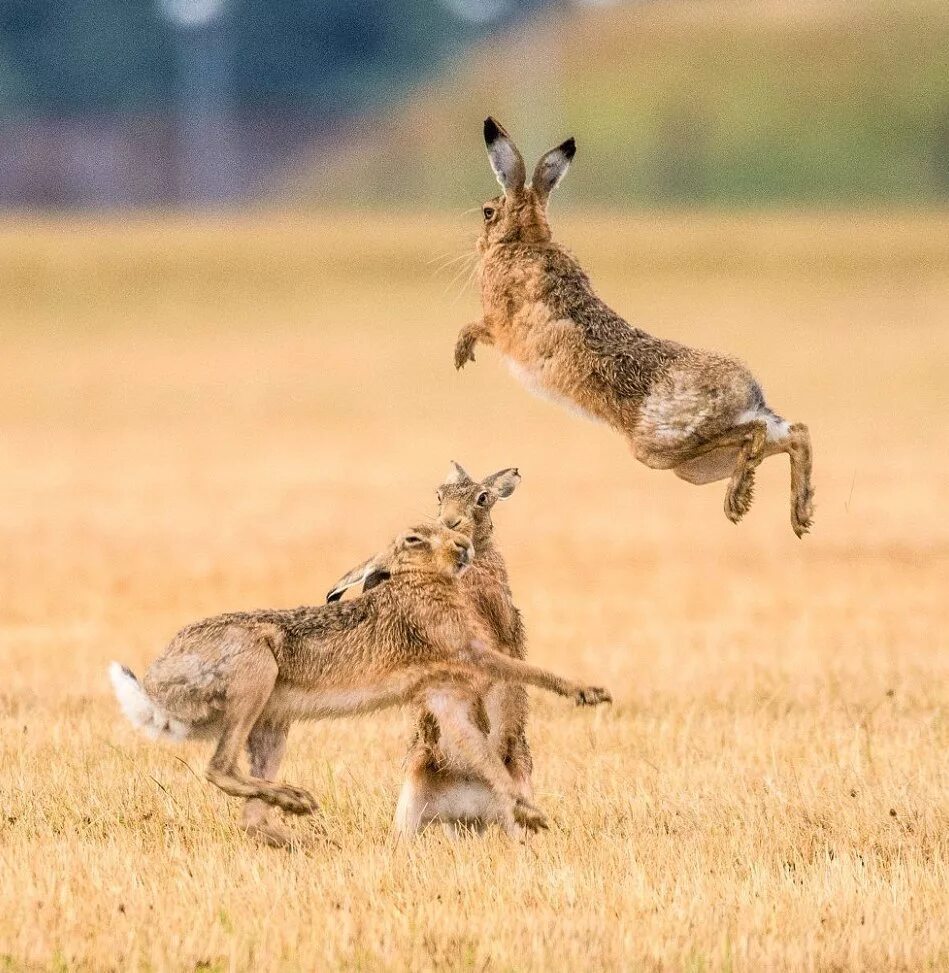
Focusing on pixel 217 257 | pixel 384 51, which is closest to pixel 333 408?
pixel 217 257

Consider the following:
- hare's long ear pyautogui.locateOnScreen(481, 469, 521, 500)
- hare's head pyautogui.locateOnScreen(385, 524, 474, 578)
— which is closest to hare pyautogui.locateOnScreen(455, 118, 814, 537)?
hare's long ear pyautogui.locateOnScreen(481, 469, 521, 500)

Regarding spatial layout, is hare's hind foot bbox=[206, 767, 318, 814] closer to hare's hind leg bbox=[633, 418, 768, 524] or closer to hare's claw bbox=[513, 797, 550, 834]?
hare's claw bbox=[513, 797, 550, 834]

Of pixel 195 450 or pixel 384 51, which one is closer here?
pixel 195 450

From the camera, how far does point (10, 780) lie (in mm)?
9883

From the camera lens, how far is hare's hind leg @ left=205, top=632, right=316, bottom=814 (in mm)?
8406

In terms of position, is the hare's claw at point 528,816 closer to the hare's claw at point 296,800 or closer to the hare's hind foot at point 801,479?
the hare's claw at point 296,800

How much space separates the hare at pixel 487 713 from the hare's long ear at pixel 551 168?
147 centimetres

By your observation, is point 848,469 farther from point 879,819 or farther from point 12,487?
point 879,819

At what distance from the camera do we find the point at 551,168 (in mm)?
9867

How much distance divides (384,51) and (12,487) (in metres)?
154

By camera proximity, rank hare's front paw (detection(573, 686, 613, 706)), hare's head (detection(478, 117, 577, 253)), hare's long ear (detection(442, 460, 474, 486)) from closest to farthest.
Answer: hare's front paw (detection(573, 686, 613, 706))
hare's long ear (detection(442, 460, 474, 486))
hare's head (detection(478, 117, 577, 253))

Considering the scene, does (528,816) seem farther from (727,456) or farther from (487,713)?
(727,456)

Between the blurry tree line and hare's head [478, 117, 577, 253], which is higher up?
the blurry tree line

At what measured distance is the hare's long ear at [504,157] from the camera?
31.4ft
